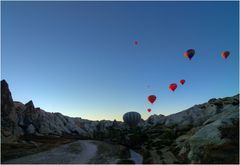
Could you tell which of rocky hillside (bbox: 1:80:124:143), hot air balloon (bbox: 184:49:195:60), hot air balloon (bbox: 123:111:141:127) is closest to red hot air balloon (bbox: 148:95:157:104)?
hot air balloon (bbox: 184:49:195:60)

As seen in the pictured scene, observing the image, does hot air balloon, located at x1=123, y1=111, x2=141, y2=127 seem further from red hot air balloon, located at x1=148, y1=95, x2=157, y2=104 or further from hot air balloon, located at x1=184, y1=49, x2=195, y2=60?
hot air balloon, located at x1=184, y1=49, x2=195, y2=60

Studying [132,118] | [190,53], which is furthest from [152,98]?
[132,118]

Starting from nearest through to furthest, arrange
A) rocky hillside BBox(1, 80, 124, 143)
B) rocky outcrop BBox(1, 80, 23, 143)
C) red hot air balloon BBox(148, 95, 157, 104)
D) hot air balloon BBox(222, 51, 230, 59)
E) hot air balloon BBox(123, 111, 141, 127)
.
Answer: hot air balloon BBox(222, 51, 230, 59) → rocky outcrop BBox(1, 80, 23, 143) → rocky hillside BBox(1, 80, 124, 143) → red hot air balloon BBox(148, 95, 157, 104) → hot air balloon BBox(123, 111, 141, 127)

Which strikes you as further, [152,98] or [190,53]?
[152,98]

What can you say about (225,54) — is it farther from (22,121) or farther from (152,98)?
(22,121)

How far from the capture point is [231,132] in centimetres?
2048

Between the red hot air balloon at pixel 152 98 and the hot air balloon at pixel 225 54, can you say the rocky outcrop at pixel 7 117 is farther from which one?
the hot air balloon at pixel 225 54

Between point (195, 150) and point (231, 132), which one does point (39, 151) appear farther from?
point (231, 132)

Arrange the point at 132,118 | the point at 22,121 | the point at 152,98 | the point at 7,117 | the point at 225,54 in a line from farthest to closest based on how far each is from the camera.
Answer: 1. the point at 132,118
2. the point at 22,121
3. the point at 152,98
4. the point at 7,117
5. the point at 225,54

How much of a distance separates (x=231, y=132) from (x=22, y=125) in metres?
72.9

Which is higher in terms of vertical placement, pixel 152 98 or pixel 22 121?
pixel 152 98

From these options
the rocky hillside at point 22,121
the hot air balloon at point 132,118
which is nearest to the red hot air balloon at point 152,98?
the rocky hillside at point 22,121

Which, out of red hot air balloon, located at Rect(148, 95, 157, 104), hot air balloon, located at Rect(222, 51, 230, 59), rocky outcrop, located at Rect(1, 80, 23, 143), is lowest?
rocky outcrop, located at Rect(1, 80, 23, 143)

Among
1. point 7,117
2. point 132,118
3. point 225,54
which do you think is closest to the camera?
point 225,54
